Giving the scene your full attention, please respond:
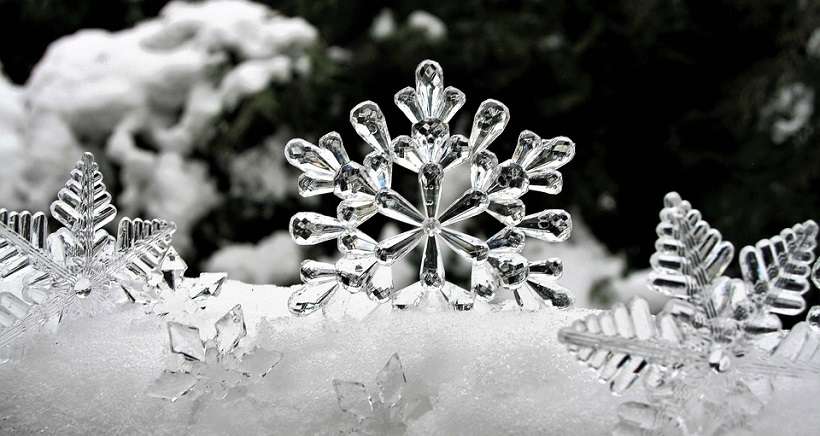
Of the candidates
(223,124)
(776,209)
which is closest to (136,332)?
(223,124)

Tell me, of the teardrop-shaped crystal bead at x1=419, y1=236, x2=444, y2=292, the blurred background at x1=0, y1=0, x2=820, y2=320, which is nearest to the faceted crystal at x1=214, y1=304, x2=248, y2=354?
the teardrop-shaped crystal bead at x1=419, y1=236, x2=444, y2=292

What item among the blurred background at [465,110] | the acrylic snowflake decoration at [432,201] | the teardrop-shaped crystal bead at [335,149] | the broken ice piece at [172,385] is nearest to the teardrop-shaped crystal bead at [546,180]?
the acrylic snowflake decoration at [432,201]

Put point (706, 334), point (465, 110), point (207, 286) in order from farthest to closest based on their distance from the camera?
point (465, 110)
point (207, 286)
point (706, 334)

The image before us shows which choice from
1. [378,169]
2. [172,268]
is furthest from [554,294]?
[172,268]

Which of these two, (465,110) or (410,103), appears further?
(465,110)

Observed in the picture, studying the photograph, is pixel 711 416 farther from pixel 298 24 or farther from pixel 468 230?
pixel 298 24

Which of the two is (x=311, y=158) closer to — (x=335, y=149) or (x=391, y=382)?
(x=335, y=149)
